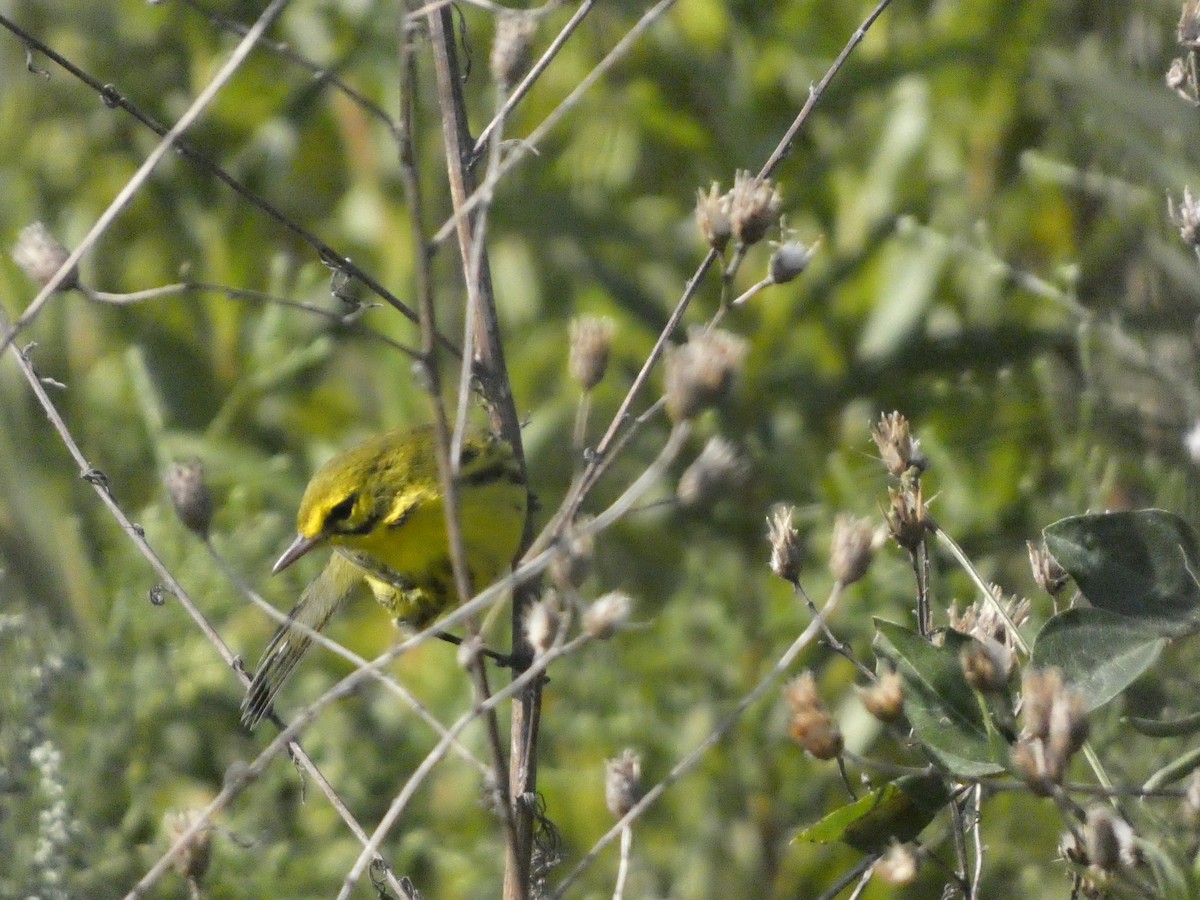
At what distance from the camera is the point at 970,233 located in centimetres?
290

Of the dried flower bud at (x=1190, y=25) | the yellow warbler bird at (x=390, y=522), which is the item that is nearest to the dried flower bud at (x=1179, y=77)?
the dried flower bud at (x=1190, y=25)

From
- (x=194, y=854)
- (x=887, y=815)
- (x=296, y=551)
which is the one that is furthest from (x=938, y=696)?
(x=296, y=551)

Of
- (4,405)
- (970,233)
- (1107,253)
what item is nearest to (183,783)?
(4,405)

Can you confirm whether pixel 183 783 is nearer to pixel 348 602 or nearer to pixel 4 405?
pixel 348 602

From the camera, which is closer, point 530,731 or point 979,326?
point 530,731

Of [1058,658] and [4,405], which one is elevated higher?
[4,405]

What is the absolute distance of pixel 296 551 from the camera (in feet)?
8.11

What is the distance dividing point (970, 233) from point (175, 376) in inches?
65.6

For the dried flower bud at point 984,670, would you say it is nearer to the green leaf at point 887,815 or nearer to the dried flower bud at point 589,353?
the green leaf at point 887,815

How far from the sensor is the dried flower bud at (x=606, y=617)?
1.10 meters

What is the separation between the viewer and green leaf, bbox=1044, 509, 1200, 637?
118 centimetres

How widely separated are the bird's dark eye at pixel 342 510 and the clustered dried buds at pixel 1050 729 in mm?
1671

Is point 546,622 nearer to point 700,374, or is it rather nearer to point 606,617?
point 606,617

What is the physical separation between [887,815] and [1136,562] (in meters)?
0.27
